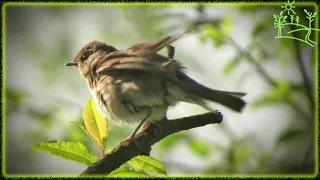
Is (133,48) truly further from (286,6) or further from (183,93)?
(286,6)

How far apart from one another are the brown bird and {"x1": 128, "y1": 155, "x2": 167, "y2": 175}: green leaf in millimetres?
676

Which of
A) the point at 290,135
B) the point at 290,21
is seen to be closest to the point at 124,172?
the point at 290,135

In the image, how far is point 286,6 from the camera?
390cm

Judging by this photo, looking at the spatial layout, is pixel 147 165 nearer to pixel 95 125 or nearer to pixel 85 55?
pixel 95 125

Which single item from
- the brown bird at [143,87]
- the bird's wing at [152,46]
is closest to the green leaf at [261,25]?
the brown bird at [143,87]

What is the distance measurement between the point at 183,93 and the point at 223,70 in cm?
112

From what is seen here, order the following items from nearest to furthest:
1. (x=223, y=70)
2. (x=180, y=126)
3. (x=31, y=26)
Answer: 1. (x=180, y=126)
2. (x=223, y=70)
3. (x=31, y=26)

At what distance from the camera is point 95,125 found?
9.45 feet

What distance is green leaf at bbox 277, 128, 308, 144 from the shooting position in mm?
4000

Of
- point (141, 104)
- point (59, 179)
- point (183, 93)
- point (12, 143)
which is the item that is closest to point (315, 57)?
point (183, 93)

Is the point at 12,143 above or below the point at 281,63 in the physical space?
below

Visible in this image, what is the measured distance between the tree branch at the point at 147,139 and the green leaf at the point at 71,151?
9cm

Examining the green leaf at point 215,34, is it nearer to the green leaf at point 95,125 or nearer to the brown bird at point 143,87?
the brown bird at point 143,87

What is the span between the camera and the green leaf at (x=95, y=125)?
110 inches
